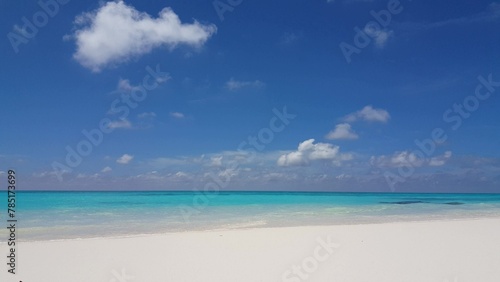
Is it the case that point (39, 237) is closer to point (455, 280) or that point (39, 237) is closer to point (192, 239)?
point (192, 239)

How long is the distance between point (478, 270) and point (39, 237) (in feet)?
38.7

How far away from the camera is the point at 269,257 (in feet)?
26.7

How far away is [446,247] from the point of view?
9078 mm

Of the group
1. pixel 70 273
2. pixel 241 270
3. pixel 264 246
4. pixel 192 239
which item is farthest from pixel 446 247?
pixel 70 273

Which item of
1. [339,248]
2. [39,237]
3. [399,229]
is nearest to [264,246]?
[339,248]

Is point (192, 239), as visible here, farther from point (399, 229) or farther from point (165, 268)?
point (399, 229)

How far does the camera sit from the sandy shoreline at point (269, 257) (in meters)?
6.61

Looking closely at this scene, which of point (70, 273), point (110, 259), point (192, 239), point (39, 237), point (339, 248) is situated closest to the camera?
point (70, 273)

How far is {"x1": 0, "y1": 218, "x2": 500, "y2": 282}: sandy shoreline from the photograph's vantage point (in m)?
6.61

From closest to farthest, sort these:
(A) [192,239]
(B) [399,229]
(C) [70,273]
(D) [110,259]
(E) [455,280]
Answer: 1. (E) [455,280]
2. (C) [70,273]
3. (D) [110,259]
4. (A) [192,239]
5. (B) [399,229]

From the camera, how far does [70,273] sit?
268 inches

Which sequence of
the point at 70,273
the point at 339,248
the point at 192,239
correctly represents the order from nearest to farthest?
1. the point at 70,273
2. the point at 339,248
3. the point at 192,239

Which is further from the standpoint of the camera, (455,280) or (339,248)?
(339,248)

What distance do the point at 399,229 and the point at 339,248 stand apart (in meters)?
4.45
